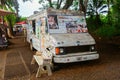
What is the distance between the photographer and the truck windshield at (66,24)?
9.55 metres

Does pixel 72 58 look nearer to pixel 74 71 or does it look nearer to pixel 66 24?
pixel 74 71

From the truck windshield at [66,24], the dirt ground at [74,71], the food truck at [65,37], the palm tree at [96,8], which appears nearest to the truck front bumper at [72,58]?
the food truck at [65,37]

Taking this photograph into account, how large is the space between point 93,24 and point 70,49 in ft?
62.4

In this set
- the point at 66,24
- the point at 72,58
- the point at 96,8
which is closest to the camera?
the point at 72,58

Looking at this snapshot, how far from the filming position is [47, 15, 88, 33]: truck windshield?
9.55 meters

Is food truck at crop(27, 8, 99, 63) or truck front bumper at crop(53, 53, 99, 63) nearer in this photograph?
truck front bumper at crop(53, 53, 99, 63)

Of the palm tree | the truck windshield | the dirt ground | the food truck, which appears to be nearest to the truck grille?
the food truck

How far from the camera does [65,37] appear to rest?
914 centimetres

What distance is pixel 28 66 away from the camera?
986cm

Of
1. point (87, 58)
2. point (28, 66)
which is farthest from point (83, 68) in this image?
point (28, 66)

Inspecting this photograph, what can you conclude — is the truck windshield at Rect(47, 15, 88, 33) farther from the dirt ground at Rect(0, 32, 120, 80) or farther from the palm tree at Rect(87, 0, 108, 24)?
the palm tree at Rect(87, 0, 108, 24)

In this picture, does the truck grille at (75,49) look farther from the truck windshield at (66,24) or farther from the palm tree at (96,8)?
the palm tree at (96,8)

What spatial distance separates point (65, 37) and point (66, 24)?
917 mm

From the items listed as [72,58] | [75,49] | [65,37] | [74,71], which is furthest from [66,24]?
[74,71]
